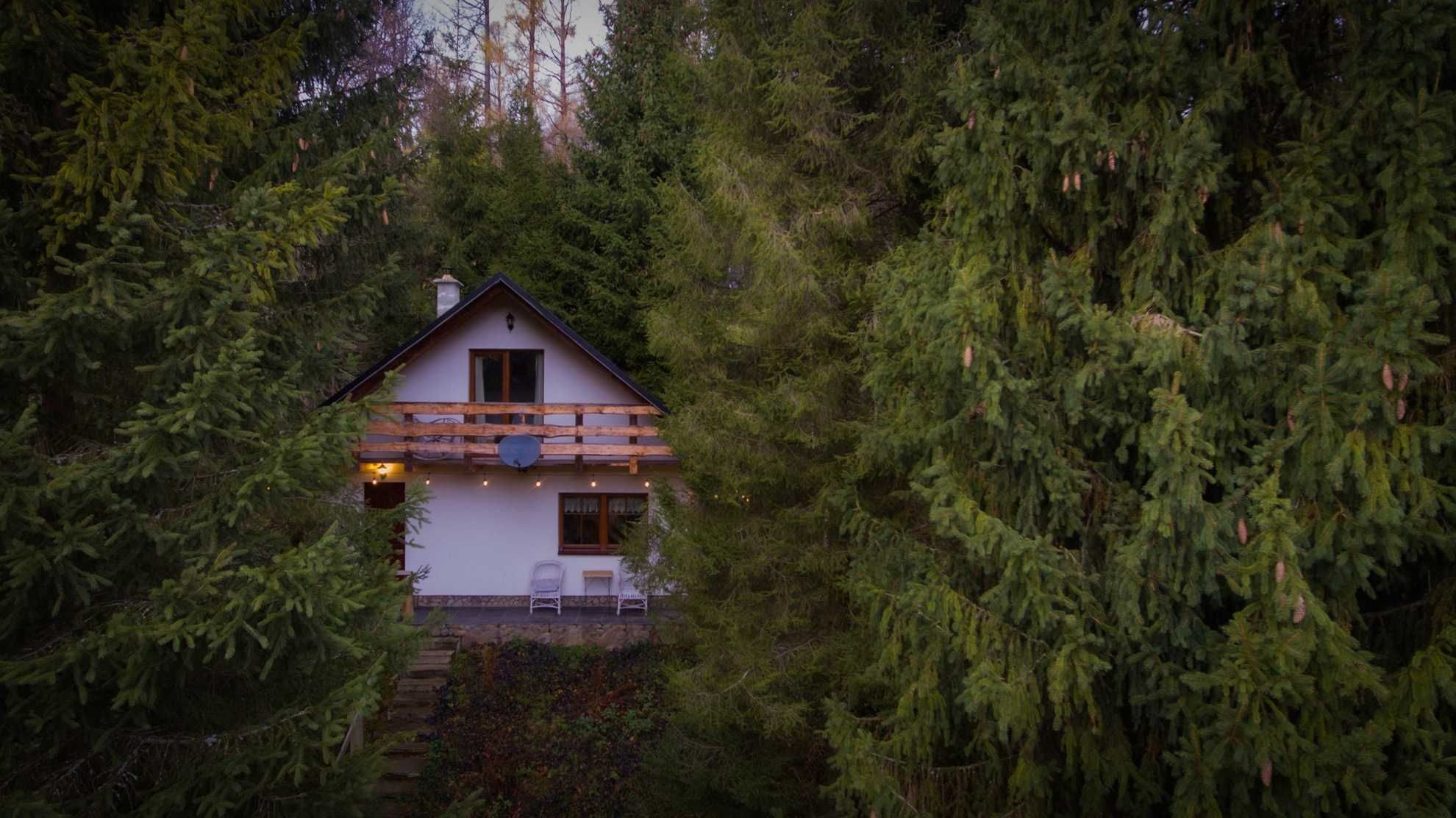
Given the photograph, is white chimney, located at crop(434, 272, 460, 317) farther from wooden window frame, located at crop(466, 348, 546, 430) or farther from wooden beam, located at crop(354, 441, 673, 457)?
wooden beam, located at crop(354, 441, 673, 457)

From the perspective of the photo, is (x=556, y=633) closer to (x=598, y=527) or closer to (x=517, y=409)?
(x=598, y=527)

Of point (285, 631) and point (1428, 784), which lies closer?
point (1428, 784)

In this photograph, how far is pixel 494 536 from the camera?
15.3m

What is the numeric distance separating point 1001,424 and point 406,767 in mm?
9576

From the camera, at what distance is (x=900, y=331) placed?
578cm

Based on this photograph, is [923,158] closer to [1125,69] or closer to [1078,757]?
[1125,69]

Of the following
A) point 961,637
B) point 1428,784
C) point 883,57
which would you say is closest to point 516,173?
point 883,57

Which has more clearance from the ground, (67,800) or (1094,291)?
(1094,291)

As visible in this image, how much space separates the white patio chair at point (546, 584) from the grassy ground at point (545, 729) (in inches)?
45.0

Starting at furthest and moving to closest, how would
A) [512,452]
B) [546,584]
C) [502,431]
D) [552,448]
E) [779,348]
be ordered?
[546,584]
[552,448]
[502,431]
[512,452]
[779,348]

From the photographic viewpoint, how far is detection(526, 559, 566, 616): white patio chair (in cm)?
1492

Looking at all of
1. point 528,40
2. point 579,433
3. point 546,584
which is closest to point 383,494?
point 546,584

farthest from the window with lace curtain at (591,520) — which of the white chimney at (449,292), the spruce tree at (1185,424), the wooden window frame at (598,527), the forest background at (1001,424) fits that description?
the spruce tree at (1185,424)

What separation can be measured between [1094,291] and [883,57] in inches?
136
